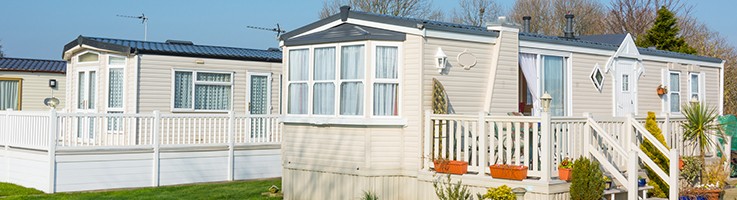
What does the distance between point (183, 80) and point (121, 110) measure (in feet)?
4.26

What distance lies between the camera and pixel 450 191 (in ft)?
22.9

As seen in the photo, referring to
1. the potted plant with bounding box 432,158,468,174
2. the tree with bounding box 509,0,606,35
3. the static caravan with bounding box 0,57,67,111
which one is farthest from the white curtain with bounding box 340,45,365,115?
the tree with bounding box 509,0,606,35


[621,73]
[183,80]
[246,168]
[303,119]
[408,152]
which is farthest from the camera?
[183,80]

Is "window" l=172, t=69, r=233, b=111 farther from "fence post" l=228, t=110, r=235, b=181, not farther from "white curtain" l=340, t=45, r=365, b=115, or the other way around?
"white curtain" l=340, t=45, r=365, b=115

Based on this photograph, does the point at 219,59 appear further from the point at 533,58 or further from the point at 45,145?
the point at 533,58

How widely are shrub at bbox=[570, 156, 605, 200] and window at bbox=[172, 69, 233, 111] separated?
26.6ft

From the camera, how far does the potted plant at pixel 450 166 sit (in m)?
7.33

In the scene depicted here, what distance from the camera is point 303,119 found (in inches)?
340

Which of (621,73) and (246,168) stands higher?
(621,73)

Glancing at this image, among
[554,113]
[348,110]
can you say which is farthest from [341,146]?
[554,113]

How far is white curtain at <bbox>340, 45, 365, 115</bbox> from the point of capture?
26.6 feet

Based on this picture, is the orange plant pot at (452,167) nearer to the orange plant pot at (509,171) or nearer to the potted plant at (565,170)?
the orange plant pot at (509,171)

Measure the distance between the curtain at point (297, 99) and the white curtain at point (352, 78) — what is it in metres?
0.72

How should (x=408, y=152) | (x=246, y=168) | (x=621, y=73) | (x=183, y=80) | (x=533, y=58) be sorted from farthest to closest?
1. (x=183, y=80)
2. (x=246, y=168)
3. (x=621, y=73)
4. (x=533, y=58)
5. (x=408, y=152)
